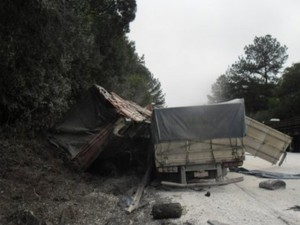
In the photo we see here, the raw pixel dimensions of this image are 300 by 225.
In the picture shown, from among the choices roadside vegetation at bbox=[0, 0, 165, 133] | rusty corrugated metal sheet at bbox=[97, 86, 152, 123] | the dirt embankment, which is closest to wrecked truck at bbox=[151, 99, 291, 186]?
the dirt embankment

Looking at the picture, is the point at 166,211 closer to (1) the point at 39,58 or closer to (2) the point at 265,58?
(1) the point at 39,58

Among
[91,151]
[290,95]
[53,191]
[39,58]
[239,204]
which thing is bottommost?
[239,204]

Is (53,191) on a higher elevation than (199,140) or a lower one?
lower

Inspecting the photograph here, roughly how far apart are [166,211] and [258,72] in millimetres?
88779

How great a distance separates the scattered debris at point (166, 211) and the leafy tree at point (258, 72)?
83.7m

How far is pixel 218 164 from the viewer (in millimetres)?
14297

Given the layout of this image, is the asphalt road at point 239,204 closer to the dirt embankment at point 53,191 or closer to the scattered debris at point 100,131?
the dirt embankment at point 53,191

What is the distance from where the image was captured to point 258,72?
94.9 metres

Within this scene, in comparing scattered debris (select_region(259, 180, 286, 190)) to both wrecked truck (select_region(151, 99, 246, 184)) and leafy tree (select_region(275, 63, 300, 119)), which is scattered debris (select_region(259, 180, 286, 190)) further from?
leafy tree (select_region(275, 63, 300, 119))

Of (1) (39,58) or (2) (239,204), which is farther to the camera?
(1) (39,58)

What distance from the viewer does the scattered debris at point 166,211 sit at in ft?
31.4

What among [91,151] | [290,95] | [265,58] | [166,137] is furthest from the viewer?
[265,58]

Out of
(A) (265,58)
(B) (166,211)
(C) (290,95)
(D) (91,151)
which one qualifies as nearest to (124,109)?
(D) (91,151)

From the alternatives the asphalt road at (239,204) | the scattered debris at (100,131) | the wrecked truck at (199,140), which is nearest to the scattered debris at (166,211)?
the asphalt road at (239,204)
